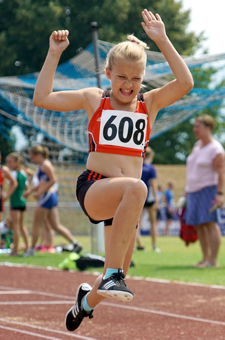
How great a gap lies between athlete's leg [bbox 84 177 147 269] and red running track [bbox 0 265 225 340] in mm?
1276

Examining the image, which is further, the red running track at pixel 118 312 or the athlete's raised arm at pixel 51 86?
the red running track at pixel 118 312

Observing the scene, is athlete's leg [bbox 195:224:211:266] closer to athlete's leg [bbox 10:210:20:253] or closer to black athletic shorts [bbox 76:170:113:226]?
athlete's leg [bbox 10:210:20:253]

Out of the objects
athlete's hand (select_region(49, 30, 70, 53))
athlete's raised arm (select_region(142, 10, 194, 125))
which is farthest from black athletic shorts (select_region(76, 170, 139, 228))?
athlete's hand (select_region(49, 30, 70, 53))

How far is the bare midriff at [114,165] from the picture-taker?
3.83 meters

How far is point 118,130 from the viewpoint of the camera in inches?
150

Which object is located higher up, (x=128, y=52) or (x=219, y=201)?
(x=128, y=52)

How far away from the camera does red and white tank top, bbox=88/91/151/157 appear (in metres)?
3.82

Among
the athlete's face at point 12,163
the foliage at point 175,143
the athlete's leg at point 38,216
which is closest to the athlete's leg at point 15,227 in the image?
the athlete's leg at point 38,216

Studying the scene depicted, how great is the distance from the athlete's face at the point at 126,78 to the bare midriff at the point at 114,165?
388 mm

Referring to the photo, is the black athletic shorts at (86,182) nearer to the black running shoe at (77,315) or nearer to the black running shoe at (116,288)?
the black running shoe at (116,288)

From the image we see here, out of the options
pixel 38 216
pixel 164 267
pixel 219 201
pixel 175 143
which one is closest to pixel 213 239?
pixel 219 201

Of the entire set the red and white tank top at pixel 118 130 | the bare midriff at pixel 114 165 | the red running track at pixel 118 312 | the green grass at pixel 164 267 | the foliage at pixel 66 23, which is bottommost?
the green grass at pixel 164 267

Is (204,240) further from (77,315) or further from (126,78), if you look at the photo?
(126,78)

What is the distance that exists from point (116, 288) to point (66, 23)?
30.4m
